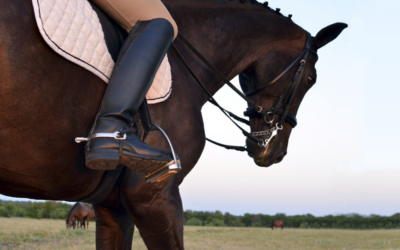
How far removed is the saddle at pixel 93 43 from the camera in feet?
7.43

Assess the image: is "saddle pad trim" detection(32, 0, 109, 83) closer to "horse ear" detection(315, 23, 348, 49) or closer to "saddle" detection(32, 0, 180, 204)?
"saddle" detection(32, 0, 180, 204)

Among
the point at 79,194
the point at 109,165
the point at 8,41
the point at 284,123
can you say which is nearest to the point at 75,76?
the point at 8,41

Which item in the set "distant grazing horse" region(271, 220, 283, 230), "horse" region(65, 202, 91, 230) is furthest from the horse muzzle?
"distant grazing horse" region(271, 220, 283, 230)

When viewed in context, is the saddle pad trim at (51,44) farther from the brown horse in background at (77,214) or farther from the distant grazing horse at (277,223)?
the distant grazing horse at (277,223)

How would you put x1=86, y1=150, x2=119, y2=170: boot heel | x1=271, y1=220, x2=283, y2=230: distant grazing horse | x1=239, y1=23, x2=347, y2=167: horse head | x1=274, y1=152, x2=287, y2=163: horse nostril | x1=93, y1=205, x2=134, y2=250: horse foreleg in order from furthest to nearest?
x1=271, y1=220, x2=283, y2=230: distant grazing horse < x1=274, y1=152, x2=287, y2=163: horse nostril < x1=239, y1=23, x2=347, y2=167: horse head < x1=93, y1=205, x2=134, y2=250: horse foreleg < x1=86, y1=150, x2=119, y2=170: boot heel

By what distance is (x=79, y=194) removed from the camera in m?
2.72

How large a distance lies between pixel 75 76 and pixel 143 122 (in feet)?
1.96

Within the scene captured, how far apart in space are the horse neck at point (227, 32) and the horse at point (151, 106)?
1 cm

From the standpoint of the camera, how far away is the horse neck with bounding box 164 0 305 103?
3729mm

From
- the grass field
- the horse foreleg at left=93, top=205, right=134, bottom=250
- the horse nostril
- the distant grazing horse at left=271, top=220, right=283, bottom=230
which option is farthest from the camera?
the distant grazing horse at left=271, top=220, right=283, bottom=230

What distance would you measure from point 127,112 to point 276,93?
7.02 ft

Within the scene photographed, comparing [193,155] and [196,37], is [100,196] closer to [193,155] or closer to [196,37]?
[193,155]

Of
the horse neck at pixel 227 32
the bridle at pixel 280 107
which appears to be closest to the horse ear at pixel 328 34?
the horse neck at pixel 227 32

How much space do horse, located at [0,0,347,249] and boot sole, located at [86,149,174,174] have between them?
22 centimetres
